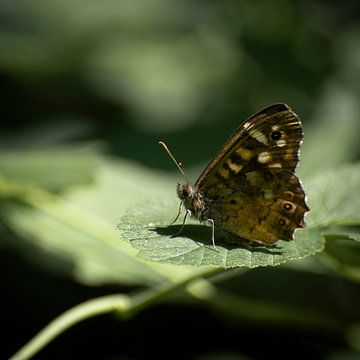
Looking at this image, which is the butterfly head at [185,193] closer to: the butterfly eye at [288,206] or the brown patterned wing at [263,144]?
the brown patterned wing at [263,144]

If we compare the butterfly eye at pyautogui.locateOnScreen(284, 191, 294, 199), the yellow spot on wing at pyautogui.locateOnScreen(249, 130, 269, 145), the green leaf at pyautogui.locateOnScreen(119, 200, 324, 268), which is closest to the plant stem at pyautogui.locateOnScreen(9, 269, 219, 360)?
the green leaf at pyautogui.locateOnScreen(119, 200, 324, 268)

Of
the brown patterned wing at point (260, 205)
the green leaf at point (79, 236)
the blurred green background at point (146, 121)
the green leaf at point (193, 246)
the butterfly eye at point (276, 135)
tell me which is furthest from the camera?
the blurred green background at point (146, 121)

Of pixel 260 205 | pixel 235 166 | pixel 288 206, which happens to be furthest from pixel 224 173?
pixel 288 206

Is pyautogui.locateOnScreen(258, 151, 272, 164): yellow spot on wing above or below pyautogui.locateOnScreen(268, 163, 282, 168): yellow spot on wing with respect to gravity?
above

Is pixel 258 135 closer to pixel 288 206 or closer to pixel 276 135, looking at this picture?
pixel 276 135

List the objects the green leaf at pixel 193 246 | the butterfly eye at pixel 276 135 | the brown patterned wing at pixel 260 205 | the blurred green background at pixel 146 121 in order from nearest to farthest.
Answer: the green leaf at pixel 193 246 → the brown patterned wing at pixel 260 205 → the butterfly eye at pixel 276 135 → the blurred green background at pixel 146 121

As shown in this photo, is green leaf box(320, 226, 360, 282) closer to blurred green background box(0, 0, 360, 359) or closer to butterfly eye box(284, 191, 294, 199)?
butterfly eye box(284, 191, 294, 199)

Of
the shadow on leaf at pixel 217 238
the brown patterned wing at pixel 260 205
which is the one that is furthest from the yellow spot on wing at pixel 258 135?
the shadow on leaf at pixel 217 238
